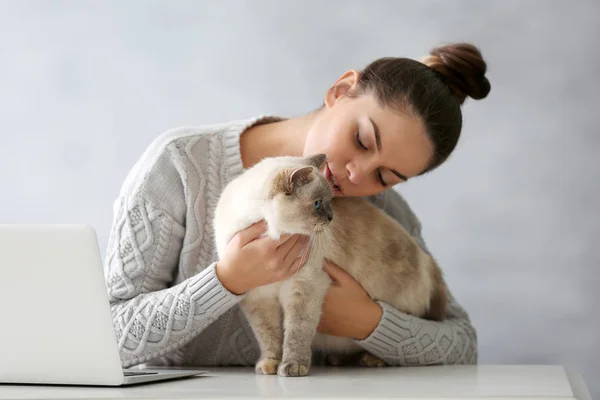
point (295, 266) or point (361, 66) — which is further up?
point (361, 66)

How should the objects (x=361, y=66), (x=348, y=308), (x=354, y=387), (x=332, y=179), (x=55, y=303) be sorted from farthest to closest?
1. (x=361, y=66)
2. (x=332, y=179)
3. (x=348, y=308)
4. (x=354, y=387)
5. (x=55, y=303)

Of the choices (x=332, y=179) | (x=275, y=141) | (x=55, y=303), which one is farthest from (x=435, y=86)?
(x=55, y=303)

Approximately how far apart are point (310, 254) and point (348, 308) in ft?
0.58

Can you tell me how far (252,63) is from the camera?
2.90m

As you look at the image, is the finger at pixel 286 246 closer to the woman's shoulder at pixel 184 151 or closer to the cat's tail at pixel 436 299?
the woman's shoulder at pixel 184 151

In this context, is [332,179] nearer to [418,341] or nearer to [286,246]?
[286,246]

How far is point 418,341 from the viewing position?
1842 mm

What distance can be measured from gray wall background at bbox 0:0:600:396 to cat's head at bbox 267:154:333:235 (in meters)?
1.27

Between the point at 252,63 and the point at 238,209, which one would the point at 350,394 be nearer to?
the point at 238,209

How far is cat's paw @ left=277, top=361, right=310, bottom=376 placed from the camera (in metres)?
1.50

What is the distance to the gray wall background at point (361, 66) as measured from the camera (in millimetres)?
2734

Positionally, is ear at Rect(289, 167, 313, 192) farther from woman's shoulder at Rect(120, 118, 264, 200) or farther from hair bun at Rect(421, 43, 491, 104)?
hair bun at Rect(421, 43, 491, 104)

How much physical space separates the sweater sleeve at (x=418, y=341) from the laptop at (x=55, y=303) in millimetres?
821

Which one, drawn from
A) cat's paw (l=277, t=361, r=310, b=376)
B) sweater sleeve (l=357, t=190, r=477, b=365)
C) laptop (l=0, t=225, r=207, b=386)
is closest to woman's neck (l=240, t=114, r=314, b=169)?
sweater sleeve (l=357, t=190, r=477, b=365)
